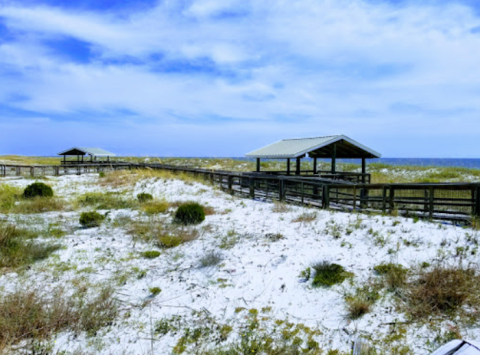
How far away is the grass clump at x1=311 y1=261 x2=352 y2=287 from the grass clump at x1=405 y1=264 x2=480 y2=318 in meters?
1.26

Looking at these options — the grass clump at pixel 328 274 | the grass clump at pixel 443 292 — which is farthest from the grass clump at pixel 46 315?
the grass clump at pixel 443 292

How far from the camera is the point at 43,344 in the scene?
211 inches

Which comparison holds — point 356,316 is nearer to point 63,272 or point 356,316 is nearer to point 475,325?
point 475,325

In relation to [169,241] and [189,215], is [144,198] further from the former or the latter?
[169,241]

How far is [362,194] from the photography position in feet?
51.8

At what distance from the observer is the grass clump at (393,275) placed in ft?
20.6

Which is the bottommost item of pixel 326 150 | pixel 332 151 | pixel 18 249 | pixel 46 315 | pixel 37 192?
pixel 46 315

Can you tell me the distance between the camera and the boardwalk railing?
10.5 m

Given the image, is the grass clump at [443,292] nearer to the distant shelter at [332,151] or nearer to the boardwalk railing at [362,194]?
the boardwalk railing at [362,194]

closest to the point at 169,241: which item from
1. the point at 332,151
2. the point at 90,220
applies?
the point at 90,220

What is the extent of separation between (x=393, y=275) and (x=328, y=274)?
4.06 ft

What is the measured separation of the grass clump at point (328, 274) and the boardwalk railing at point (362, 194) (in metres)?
4.48

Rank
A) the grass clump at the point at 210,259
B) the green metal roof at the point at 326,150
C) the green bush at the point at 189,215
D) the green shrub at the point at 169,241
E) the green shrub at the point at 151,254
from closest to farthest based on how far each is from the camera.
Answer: the grass clump at the point at 210,259 → the green shrub at the point at 151,254 → the green shrub at the point at 169,241 → the green bush at the point at 189,215 → the green metal roof at the point at 326,150

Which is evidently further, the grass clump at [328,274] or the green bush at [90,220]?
the green bush at [90,220]
